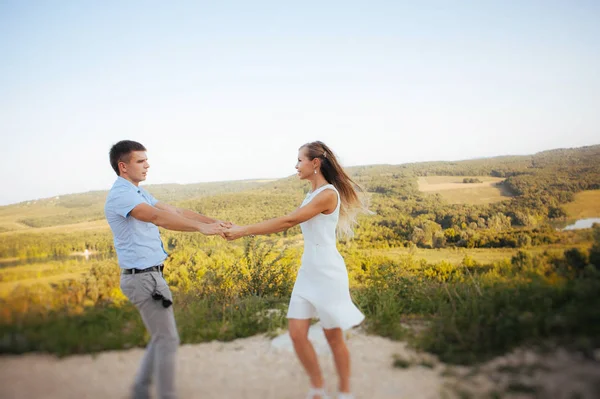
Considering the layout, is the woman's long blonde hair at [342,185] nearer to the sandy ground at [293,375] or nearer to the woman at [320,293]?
the woman at [320,293]

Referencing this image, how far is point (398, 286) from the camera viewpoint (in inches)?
230

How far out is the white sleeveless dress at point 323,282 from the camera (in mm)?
2975

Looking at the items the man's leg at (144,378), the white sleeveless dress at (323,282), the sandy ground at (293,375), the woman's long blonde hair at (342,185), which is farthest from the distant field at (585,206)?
the man's leg at (144,378)

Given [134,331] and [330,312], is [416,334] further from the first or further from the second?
[134,331]

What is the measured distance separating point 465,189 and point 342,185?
20.0m

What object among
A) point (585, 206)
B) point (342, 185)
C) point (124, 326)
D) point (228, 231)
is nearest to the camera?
point (342, 185)

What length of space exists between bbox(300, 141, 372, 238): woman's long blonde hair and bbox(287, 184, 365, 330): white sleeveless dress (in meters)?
0.32

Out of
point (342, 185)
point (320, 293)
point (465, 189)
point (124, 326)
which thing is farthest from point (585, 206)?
point (465, 189)

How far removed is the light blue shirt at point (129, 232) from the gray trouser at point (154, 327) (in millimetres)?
113

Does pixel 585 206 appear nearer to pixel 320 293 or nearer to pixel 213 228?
pixel 320 293

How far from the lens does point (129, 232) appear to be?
10.1ft

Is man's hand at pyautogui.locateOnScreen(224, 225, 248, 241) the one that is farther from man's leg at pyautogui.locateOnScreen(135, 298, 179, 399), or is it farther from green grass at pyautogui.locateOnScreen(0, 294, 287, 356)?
green grass at pyautogui.locateOnScreen(0, 294, 287, 356)

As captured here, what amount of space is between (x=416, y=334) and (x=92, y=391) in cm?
347

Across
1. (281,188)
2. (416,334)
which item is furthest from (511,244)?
(281,188)
